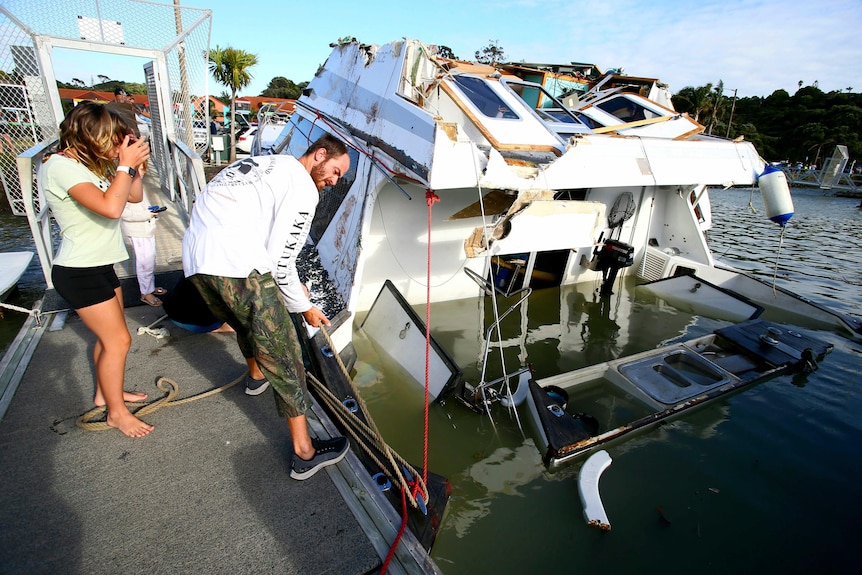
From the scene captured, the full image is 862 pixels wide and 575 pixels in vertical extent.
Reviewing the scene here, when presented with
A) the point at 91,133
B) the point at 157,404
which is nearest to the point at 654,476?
the point at 157,404

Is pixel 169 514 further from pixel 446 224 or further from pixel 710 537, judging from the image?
pixel 446 224

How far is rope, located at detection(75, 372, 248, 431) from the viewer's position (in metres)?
2.59

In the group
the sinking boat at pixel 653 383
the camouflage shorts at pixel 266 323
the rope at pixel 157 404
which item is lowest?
the sinking boat at pixel 653 383

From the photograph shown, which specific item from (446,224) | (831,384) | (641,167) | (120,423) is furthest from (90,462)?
(831,384)

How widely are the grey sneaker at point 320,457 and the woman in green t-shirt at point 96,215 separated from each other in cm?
106

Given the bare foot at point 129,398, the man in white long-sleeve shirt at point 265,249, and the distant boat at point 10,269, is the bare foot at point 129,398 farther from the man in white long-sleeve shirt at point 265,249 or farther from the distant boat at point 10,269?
the distant boat at point 10,269

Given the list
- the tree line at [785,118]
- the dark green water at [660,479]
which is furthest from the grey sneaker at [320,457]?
the tree line at [785,118]

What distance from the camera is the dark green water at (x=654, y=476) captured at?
3033mm

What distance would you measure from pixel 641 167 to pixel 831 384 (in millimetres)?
3571

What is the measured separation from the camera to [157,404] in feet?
9.21

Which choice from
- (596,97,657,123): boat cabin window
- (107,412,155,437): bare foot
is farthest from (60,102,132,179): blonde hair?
(596,97,657,123): boat cabin window

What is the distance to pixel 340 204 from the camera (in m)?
5.61

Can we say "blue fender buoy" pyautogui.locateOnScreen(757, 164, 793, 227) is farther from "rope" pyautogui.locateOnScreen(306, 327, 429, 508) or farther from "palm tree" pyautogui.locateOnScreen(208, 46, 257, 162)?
"palm tree" pyautogui.locateOnScreen(208, 46, 257, 162)

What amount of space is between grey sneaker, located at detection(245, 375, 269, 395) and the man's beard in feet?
4.94
